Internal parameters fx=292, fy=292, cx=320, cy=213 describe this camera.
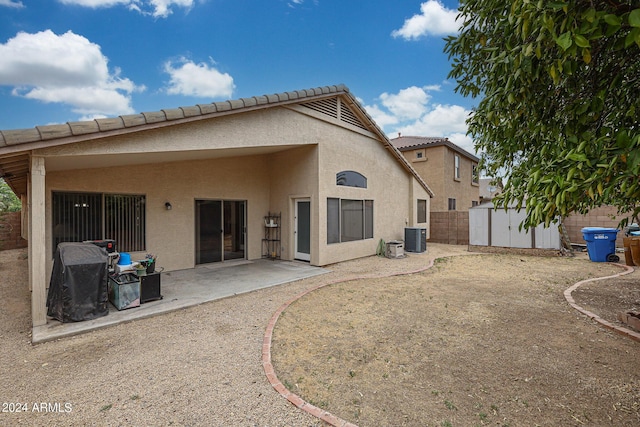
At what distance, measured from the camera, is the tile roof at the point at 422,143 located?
740 inches

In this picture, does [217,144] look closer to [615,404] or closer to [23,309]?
[23,309]

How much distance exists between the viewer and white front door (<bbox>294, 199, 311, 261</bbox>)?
31.9 ft

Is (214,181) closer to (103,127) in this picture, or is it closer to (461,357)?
(103,127)

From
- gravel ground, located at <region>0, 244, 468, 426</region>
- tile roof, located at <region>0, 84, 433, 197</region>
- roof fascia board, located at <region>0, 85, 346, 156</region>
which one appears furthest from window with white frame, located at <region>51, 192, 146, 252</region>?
roof fascia board, located at <region>0, 85, 346, 156</region>

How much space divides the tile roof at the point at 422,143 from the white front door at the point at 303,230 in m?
12.2

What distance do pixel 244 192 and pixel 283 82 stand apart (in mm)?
6234

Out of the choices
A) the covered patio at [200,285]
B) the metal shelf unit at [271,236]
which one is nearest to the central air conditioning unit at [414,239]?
the covered patio at [200,285]

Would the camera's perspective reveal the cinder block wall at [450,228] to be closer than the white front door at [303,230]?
No

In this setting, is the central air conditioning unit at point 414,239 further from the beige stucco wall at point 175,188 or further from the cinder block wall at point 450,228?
the beige stucco wall at point 175,188

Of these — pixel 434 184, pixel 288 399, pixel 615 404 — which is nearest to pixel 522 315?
pixel 615 404

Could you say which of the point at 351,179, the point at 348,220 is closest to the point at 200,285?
the point at 348,220

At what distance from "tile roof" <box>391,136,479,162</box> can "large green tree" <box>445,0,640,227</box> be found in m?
16.3

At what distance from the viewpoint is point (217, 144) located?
6.44m

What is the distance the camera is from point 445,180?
19.0 metres
